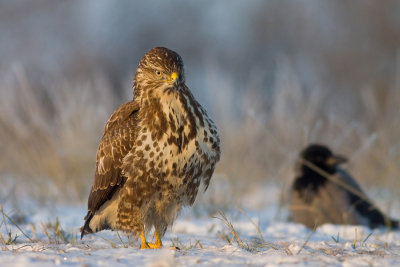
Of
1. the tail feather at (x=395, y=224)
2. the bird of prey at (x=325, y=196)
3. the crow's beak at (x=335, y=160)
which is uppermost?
the crow's beak at (x=335, y=160)

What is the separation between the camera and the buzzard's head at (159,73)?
3.95 meters

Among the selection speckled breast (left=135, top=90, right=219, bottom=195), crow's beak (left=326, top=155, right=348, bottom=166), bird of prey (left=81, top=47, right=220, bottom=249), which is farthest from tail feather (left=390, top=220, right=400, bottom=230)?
speckled breast (left=135, top=90, right=219, bottom=195)

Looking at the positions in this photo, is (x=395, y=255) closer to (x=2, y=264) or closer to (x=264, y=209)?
(x=2, y=264)

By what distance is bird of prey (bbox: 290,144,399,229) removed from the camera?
19.8ft

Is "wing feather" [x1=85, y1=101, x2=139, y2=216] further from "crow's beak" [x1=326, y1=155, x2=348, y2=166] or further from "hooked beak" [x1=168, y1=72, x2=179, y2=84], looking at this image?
"crow's beak" [x1=326, y1=155, x2=348, y2=166]

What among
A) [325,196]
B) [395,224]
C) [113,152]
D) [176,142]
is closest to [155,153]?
[176,142]

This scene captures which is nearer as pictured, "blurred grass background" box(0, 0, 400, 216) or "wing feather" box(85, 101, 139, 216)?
"wing feather" box(85, 101, 139, 216)

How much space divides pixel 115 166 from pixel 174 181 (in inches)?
18.6

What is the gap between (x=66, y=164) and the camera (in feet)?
26.0

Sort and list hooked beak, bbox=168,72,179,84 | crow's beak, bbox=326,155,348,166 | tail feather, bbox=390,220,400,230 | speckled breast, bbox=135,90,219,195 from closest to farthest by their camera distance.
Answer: speckled breast, bbox=135,90,219,195, hooked beak, bbox=168,72,179,84, tail feather, bbox=390,220,400,230, crow's beak, bbox=326,155,348,166

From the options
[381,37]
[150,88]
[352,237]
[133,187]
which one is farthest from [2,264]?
[381,37]

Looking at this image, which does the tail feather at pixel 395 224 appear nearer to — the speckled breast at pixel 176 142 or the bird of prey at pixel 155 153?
the bird of prey at pixel 155 153

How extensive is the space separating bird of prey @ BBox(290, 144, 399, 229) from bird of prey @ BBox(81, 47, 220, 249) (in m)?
2.32

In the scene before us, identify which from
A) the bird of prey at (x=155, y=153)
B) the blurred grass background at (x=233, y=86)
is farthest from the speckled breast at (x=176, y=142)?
the blurred grass background at (x=233, y=86)
